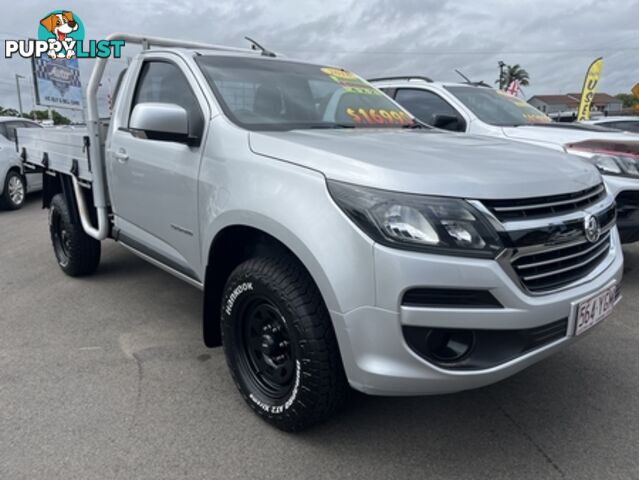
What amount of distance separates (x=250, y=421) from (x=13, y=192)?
8896 millimetres

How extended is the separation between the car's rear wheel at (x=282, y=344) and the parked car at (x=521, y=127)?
302 centimetres

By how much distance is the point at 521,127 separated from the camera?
5.35 m

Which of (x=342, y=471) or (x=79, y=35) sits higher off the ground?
(x=79, y=35)

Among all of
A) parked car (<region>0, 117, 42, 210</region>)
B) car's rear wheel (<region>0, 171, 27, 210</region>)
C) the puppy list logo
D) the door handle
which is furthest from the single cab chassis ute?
the puppy list logo

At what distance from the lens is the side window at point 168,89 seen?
9.32 ft

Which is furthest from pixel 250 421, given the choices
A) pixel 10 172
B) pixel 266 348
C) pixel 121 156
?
pixel 10 172

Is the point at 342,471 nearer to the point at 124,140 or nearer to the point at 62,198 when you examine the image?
the point at 124,140

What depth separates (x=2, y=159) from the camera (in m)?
9.14

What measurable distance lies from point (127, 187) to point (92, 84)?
107 centimetres

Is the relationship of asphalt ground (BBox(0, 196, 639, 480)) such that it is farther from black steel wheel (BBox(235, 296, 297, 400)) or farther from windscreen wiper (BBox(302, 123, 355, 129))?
windscreen wiper (BBox(302, 123, 355, 129))

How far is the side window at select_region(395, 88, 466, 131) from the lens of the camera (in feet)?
18.8

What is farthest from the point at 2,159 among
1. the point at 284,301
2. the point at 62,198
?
the point at 284,301

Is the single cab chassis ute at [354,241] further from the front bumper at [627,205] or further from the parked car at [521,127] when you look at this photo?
the parked car at [521,127]

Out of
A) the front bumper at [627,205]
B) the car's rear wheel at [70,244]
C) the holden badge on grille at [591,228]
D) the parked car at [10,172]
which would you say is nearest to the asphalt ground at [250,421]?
the front bumper at [627,205]
